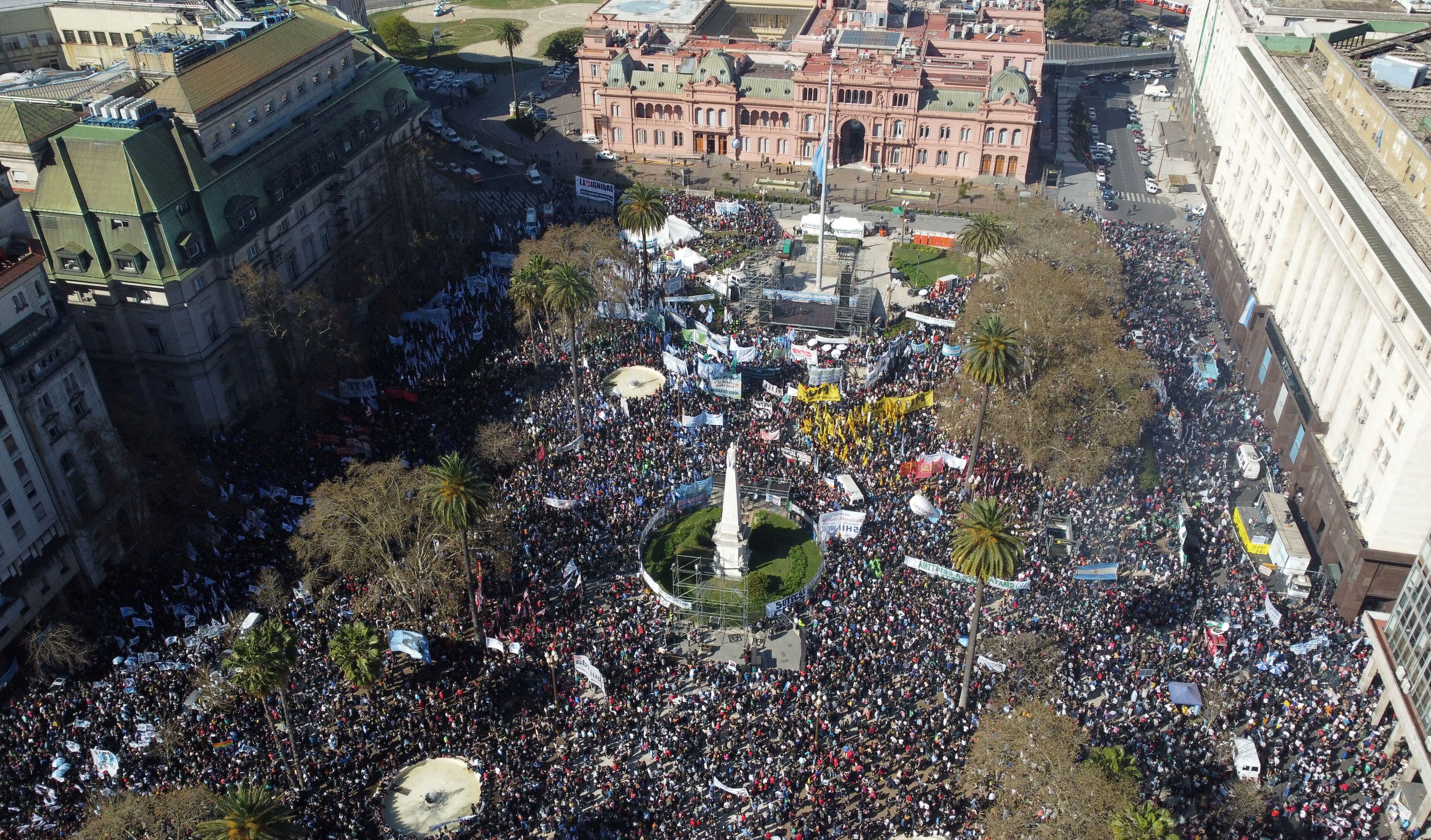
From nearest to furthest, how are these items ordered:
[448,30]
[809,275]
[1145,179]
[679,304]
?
1. [679,304]
2. [809,275]
3. [1145,179]
4. [448,30]

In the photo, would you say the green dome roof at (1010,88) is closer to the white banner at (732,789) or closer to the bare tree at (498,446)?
the bare tree at (498,446)

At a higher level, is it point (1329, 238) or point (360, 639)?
point (1329, 238)

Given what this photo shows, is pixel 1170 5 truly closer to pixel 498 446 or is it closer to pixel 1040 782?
pixel 498 446

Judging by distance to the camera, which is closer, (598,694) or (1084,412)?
(598,694)

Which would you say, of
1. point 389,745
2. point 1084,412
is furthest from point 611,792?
point 1084,412

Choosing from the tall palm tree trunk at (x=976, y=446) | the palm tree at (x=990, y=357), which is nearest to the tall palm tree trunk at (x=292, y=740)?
the tall palm tree trunk at (x=976, y=446)

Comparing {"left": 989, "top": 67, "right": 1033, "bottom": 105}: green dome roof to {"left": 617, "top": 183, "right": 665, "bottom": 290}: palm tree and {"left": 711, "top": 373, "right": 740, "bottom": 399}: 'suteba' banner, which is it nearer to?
{"left": 617, "top": 183, "right": 665, "bottom": 290}: palm tree

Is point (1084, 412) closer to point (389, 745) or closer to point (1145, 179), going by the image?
point (389, 745)
